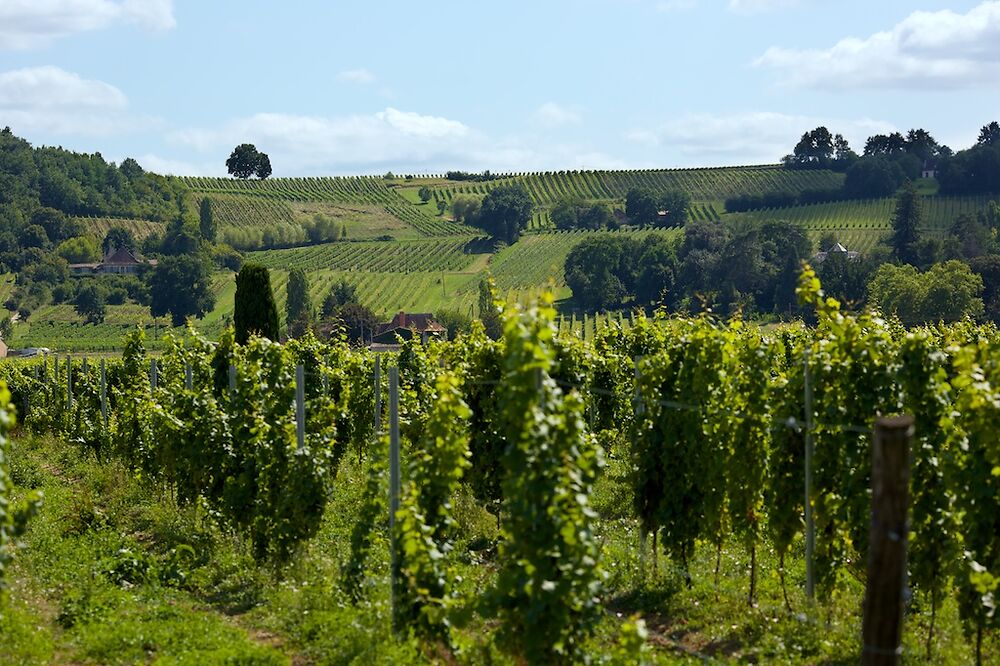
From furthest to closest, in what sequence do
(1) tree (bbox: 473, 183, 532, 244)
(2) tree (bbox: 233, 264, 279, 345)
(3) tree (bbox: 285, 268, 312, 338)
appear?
(1) tree (bbox: 473, 183, 532, 244) → (3) tree (bbox: 285, 268, 312, 338) → (2) tree (bbox: 233, 264, 279, 345)

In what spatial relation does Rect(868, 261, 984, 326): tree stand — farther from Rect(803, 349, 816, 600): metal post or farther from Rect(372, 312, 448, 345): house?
Rect(803, 349, 816, 600): metal post

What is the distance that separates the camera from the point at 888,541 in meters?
6.19

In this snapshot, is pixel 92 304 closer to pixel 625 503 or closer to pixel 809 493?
pixel 625 503

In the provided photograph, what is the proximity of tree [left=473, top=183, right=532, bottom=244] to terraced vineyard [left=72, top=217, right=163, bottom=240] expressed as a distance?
48.3 meters

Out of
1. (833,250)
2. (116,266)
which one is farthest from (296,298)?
(833,250)

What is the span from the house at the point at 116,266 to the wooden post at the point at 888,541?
143797 millimetres

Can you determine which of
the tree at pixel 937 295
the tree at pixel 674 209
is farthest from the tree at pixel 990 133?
the tree at pixel 937 295

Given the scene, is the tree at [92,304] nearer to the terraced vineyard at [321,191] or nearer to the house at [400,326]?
the house at [400,326]

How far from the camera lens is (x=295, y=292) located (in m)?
108

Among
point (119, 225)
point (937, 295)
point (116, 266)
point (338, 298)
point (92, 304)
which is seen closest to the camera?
point (937, 295)

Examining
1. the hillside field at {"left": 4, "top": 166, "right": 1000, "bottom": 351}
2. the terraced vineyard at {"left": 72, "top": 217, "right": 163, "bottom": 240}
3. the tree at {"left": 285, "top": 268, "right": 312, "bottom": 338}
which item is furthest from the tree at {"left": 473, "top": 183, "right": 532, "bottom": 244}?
the terraced vineyard at {"left": 72, "top": 217, "right": 163, "bottom": 240}

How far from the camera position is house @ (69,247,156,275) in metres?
143

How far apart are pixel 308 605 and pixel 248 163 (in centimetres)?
18296

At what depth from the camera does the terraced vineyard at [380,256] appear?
130000mm
